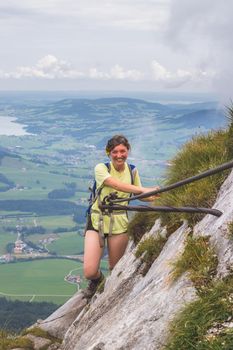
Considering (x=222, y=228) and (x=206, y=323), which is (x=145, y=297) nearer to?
(x=222, y=228)

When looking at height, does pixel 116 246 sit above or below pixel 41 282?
above

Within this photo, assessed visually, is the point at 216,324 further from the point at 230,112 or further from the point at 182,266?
the point at 230,112

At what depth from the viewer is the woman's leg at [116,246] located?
1188cm

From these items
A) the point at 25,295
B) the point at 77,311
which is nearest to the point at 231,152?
the point at 77,311

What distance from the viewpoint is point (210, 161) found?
10250 millimetres

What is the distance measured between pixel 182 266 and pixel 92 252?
5.08m

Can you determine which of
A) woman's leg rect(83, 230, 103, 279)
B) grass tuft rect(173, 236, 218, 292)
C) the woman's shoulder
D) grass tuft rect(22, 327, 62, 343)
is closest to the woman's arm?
the woman's shoulder

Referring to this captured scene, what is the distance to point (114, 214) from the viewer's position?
11.6 meters

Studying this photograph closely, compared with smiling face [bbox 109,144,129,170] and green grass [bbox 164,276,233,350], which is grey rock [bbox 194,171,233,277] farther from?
smiling face [bbox 109,144,129,170]

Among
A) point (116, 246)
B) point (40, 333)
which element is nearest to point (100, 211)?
point (116, 246)

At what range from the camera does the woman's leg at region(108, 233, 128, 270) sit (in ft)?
39.0

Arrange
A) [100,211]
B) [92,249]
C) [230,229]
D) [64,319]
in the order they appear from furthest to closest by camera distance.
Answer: [64,319] < [92,249] < [100,211] < [230,229]

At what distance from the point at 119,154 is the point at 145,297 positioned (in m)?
4.30

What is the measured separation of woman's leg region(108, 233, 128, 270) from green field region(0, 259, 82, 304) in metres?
139
